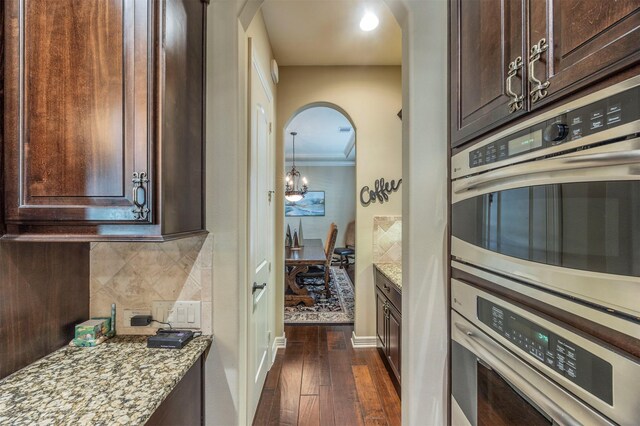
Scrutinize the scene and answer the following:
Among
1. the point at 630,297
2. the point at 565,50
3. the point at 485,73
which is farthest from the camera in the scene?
the point at 485,73

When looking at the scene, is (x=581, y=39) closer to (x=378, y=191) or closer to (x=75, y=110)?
(x=75, y=110)

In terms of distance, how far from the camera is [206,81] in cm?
130

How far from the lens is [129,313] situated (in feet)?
4.27

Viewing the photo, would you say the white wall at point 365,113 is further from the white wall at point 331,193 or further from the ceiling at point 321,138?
the white wall at point 331,193

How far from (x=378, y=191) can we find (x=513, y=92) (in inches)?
92.8

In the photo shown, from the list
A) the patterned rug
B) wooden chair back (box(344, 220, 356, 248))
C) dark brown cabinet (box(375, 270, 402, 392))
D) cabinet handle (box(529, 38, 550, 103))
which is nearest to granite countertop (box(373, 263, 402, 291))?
dark brown cabinet (box(375, 270, 402, 392))

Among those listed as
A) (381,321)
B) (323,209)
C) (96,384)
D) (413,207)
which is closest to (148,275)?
(96,384)

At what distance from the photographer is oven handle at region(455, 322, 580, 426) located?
69 centimetres

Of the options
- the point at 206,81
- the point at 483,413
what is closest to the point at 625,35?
the point at 483,413

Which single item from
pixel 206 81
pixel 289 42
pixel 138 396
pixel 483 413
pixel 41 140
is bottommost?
pixel 483 413

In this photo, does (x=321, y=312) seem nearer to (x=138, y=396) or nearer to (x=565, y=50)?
(x=138, y=396)

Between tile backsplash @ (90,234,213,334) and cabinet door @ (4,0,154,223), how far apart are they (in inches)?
14.4

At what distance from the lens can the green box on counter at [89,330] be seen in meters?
1.19

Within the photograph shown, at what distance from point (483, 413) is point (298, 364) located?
2149 millimetres
